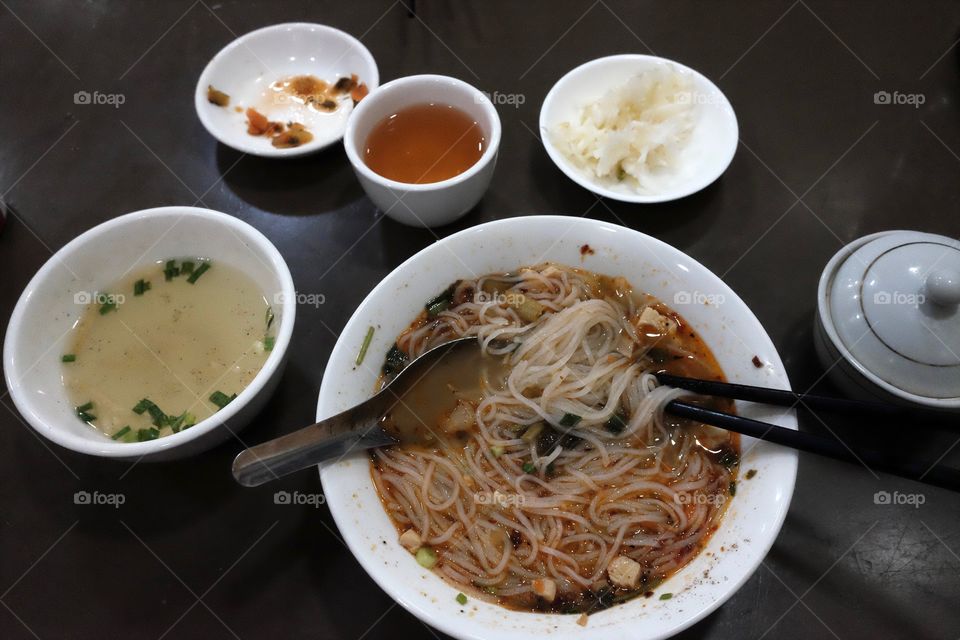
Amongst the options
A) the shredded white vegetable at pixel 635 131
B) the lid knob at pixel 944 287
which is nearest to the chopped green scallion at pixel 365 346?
the shredded white vegetable at pixel 635 131

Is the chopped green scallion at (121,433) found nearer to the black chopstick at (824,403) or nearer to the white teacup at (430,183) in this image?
the white teacup at (430,183)

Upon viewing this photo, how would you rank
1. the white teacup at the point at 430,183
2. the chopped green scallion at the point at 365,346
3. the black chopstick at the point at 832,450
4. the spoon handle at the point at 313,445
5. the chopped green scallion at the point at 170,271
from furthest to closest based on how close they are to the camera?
the white teacup at the point at 430,183, the chopped green scallion at the point at 170,271, the chopped green scallion at the point at 365,346, the spoon handle at the point at 313,445, the black chopstick at the point at 832,450

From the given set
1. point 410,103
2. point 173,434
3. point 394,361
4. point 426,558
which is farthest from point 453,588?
point 410,103

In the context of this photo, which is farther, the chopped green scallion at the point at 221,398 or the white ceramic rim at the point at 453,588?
the chopped green scallion at the point at 221,398

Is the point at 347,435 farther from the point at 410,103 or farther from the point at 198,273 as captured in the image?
Answer: the point at 410,103

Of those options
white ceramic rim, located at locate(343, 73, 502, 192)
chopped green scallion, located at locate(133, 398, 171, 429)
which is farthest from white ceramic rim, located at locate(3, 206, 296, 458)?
white ceramic rim, located at locate(343, 73, 502, 192)
